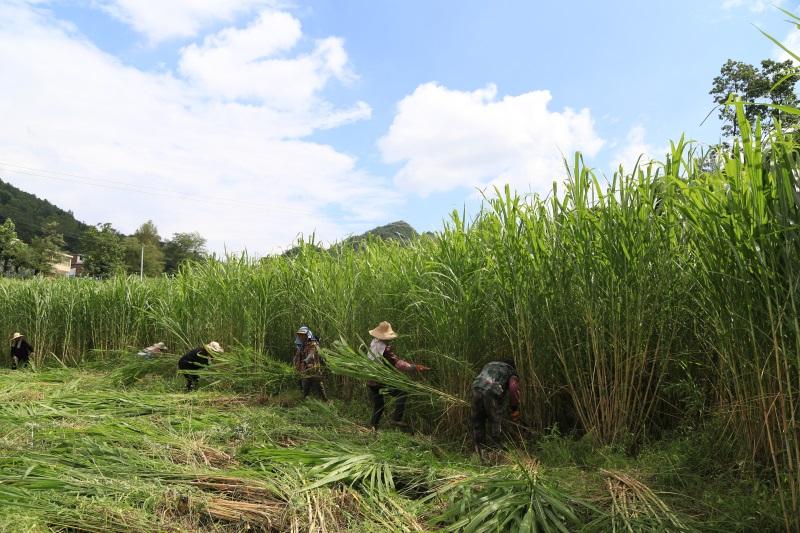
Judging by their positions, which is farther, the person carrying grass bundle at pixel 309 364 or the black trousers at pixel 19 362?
the black trousers at pixel 19 362

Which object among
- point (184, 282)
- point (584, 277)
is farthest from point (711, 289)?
point (184, 282)

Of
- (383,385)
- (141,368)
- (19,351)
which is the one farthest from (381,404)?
(19,351)

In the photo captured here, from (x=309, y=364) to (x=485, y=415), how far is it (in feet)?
8.52

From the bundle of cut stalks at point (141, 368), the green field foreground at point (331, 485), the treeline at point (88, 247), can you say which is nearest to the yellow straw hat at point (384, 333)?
the green field foreground at point (331, 485)

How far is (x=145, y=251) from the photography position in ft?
144

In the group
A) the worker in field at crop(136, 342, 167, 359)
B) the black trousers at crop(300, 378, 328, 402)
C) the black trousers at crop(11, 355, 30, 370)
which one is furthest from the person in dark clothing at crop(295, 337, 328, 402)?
the black trousers at crop(11, 355, 30, 370)

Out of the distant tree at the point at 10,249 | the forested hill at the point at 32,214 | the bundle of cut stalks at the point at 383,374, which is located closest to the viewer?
the bundle of cut stalks at the point at 383,374

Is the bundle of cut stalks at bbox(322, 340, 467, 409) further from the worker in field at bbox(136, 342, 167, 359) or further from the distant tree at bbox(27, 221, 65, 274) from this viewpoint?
the distant tree at bbox(27, 221, 65, 274)

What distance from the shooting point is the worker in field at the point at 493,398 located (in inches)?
165

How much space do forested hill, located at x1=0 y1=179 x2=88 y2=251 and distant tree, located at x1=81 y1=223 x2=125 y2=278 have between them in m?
19.3

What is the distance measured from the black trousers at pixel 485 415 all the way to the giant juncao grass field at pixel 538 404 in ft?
0.92

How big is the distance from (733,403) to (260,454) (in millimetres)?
2997

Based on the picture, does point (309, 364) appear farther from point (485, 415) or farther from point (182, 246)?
point (182, 246)

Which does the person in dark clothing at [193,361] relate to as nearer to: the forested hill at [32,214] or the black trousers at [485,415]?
the black trousers at [485,415]
